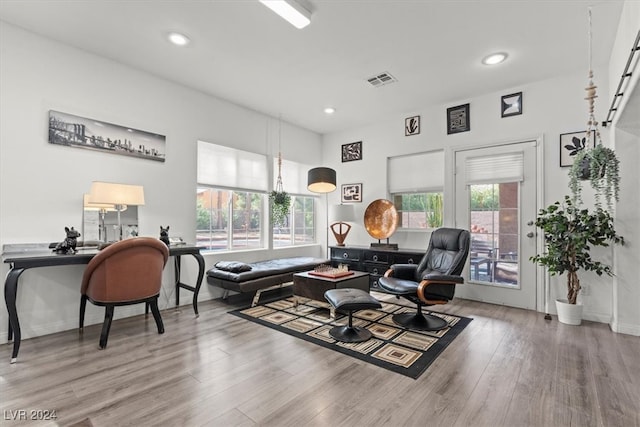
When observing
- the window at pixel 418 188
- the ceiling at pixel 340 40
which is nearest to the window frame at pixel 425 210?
the window at pixel 418 188

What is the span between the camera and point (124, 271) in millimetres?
2732

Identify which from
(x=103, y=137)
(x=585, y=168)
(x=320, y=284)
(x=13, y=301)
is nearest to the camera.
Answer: (x=13, y=301)

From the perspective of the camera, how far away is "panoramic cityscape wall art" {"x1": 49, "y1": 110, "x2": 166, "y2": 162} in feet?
10.1

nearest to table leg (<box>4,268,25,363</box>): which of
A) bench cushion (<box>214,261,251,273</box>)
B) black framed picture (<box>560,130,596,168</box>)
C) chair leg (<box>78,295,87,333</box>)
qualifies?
chair leg (<box>78,295,87,333</box>)

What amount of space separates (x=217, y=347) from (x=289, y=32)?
288cm

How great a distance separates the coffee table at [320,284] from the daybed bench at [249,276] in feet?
1.60

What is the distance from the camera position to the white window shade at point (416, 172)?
4781mm

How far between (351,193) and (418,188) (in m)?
1.23

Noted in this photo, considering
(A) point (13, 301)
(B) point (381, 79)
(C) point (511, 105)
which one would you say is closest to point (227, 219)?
(A) point (13, 301)

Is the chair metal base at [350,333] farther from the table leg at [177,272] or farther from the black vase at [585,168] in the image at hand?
the black vase at [585,168]

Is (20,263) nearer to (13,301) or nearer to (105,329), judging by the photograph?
(13,301)

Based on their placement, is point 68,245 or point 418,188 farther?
point 418,188

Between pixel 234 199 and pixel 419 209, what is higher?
pixel 234 199

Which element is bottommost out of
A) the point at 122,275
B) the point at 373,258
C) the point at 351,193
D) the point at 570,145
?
the point at 373,258
